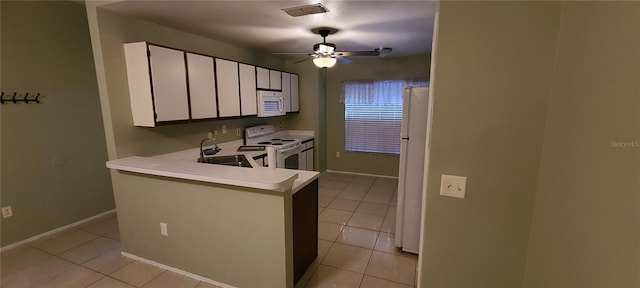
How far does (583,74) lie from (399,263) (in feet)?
6.82

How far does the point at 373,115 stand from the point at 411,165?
108 inches

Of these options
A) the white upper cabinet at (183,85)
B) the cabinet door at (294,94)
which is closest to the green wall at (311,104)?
the cabinet door at (294,94)

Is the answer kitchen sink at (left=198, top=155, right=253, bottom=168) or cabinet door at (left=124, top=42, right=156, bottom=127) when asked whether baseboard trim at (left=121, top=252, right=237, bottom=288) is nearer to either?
kitchen sink at (left=198, top=155, right=253, bottom=168)

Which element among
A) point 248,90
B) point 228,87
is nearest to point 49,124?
point 228,87

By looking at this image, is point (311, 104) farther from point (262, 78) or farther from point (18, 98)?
point (18, 98)

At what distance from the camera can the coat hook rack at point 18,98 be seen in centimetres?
249

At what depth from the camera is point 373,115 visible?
514 cm

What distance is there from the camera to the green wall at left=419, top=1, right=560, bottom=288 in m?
1.13

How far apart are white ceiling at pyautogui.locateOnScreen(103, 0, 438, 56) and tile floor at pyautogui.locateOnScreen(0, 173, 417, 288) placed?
2.27 metres

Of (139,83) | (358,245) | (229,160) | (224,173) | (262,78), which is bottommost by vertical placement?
(358,245)

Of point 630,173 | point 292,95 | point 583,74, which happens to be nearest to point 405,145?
point 583,74

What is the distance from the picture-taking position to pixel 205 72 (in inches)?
116

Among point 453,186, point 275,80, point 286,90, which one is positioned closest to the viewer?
point 453,186

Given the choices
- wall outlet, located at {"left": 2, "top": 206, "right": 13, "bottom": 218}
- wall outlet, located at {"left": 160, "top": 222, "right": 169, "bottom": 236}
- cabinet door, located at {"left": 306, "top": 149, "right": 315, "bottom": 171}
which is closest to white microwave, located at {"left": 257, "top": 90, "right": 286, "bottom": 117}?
cabinet door, located at {"left": 306, "top": 149, "right": 315, "bottom": 171}
